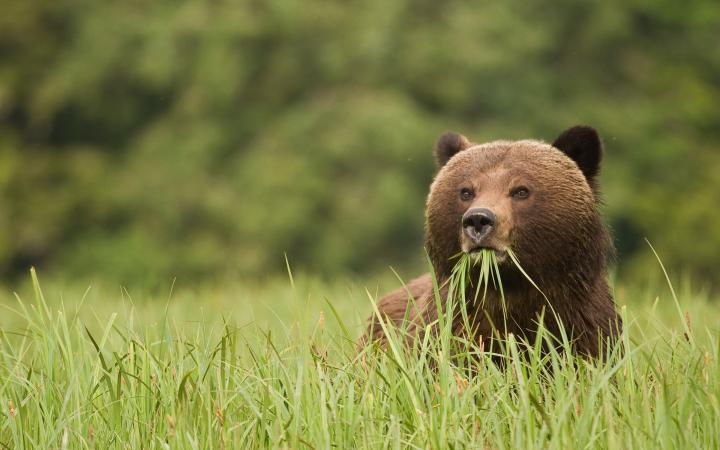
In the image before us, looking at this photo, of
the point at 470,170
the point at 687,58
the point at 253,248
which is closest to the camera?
the point at 470,170

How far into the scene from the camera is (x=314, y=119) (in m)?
20.9

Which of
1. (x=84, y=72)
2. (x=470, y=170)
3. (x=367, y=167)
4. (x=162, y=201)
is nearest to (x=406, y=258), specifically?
(x=367, y=167)

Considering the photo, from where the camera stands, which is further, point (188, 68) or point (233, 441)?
point (188, 68)

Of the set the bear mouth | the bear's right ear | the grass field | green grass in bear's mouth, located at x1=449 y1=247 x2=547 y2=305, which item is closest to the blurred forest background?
the bear's right ear

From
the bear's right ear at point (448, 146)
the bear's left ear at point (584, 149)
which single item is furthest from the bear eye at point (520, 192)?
the bear's right ear at point (448, 146)

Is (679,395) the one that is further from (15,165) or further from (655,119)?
(15,165)

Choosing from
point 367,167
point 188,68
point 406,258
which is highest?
point 188,68

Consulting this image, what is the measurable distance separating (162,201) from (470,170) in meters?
16.9

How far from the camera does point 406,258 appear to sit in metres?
20.2

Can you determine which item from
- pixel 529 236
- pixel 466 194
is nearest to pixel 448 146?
pixel 466 194

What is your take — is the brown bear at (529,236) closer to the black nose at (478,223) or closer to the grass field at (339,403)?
the black nose at (478,223)

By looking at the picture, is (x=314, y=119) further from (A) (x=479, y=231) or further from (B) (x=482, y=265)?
(B) (x=482, y=265)

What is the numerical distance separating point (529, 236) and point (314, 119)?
54.3 ft

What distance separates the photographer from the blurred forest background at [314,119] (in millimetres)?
20047
